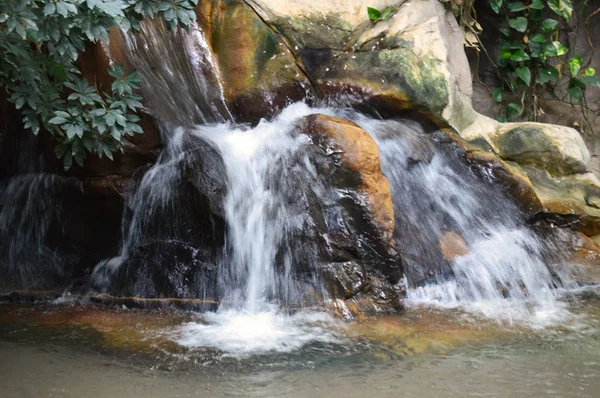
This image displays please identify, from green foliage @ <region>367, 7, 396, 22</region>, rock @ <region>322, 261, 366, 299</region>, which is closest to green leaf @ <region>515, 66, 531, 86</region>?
green foliage @ <region>367, 7, 396, 22</region>

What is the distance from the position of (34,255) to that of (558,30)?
5.25m

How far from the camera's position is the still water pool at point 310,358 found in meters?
2.65

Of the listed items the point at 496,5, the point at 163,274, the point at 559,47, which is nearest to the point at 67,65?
the point at 163,274

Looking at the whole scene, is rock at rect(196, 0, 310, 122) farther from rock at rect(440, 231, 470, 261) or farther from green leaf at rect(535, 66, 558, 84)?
green leaf at rect(535, 66, 558, 84)

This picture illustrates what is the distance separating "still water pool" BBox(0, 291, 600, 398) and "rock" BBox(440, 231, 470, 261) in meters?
0.67

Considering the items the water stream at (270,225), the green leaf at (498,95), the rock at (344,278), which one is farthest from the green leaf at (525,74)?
the rock at (344,278)

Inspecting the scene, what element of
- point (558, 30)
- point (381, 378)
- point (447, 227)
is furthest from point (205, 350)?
point (558, 30)

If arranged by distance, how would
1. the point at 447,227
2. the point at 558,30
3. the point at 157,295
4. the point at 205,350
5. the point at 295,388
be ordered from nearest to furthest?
the point at 295,388, the point at 205,350, the point at 157,295, the point at 447,227, the point at 558,30

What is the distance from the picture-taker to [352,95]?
499 centimetres

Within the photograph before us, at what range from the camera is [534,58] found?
650 cm

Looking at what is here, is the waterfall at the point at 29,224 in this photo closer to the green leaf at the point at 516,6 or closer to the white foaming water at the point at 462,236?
the white foaming water at the point at 462,236

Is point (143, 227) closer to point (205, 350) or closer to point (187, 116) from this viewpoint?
point (187, 116)

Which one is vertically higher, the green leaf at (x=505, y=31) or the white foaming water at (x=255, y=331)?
the green leaf at (x=505, y=31)

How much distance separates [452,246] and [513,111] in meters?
2.88
